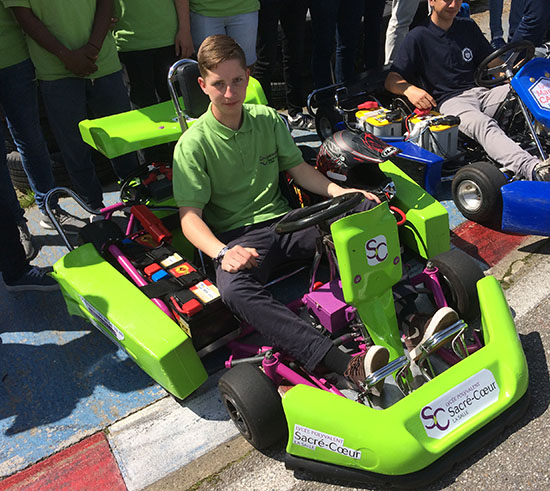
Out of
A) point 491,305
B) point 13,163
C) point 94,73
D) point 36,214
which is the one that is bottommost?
point 36,214

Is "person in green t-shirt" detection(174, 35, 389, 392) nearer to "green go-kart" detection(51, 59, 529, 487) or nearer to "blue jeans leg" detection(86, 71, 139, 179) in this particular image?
"green go-kart" detection(51, 59, 529, 487)

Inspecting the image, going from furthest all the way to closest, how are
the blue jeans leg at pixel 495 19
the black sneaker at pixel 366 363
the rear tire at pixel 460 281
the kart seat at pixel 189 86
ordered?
the blue jeans leg at pixel 495 19, the kart seat at pixel 189 86, the rear tire at pixel 460 281, the black sneaker at pixel 366 363

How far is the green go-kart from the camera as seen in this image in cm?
191

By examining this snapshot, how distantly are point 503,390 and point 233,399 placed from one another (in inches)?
38.4

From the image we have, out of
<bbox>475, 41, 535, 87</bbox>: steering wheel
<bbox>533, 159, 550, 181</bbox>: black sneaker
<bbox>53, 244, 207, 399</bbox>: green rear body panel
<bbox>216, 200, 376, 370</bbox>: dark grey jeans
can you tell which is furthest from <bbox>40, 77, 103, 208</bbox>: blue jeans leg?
<bbox>533, 159, 550, 181</bbox>: black sneaker

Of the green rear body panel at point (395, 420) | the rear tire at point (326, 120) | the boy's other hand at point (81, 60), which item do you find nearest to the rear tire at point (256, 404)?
the green rear body panel at point (395, 420)

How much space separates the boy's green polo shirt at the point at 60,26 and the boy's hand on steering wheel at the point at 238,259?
169 cm

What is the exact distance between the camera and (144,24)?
3609 millimetres

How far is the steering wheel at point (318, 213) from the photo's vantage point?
7.11 ft

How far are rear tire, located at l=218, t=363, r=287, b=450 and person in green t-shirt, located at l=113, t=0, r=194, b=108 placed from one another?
236cm

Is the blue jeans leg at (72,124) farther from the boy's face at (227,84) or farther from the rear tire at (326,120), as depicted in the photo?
the rear tire at (326,120)

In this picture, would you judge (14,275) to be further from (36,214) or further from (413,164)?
(413,164)

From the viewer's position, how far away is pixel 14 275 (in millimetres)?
3207

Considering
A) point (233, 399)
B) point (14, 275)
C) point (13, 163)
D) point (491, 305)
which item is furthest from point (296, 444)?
point (13, 163)
